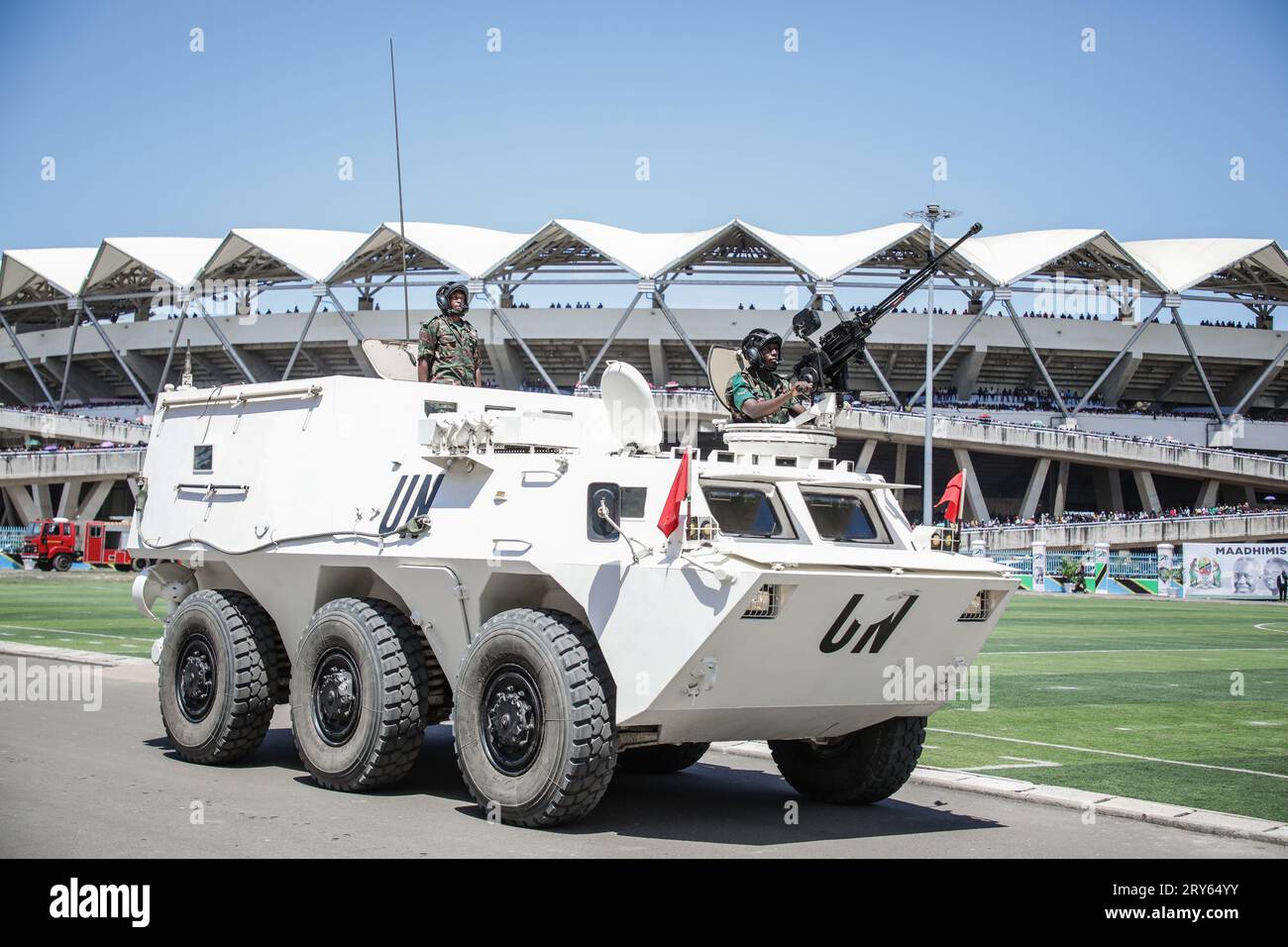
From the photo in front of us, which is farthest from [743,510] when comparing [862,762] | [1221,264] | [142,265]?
[142,265]

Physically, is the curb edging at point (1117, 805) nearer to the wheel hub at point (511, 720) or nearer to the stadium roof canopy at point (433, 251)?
the wheel hub at point (511, 720)

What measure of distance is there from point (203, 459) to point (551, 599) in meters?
4.40

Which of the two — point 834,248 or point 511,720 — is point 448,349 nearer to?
point 511,720

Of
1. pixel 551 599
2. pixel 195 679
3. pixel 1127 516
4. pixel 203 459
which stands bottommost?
pixel 1127 516

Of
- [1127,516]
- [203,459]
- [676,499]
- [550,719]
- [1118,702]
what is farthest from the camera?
[1127,516]

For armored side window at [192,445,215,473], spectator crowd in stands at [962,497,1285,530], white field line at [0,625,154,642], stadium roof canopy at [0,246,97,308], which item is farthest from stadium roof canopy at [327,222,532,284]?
armored side window at [192,445,215,473]

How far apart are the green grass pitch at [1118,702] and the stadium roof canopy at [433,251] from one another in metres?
40.5

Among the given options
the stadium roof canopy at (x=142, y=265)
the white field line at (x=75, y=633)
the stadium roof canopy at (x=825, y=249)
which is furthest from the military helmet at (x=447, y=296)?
the stadium roof canopy at (x=142, y=265)

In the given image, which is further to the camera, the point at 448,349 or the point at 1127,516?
the point at 1127,516

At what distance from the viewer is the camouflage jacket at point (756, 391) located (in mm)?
10930

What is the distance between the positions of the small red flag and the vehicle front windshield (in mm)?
1131

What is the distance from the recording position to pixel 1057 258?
242ft

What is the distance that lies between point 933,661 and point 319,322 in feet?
235
